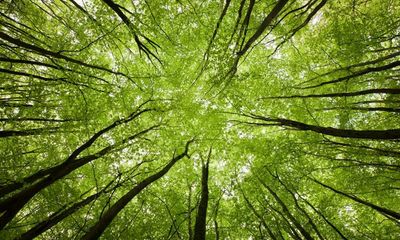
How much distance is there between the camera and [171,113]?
31.3ft

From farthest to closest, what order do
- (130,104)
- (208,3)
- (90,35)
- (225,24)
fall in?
(130,104) < (208,3) < (225,24) < (90,35)

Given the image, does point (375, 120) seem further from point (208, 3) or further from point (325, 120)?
point (208, 3)

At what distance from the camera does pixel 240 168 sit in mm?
10273

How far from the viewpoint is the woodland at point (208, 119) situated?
6797 millimetres

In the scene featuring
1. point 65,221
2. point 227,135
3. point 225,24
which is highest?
point 225,24

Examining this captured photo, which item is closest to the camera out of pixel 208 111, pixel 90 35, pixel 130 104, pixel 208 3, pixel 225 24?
pixel 90 35

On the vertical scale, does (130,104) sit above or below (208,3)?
below

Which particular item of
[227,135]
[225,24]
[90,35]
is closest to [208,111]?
[227,135]

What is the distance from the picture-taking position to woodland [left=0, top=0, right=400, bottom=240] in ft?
22.3

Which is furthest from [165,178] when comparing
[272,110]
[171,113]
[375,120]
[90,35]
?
[375,120]

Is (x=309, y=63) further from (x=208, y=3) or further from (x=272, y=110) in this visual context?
(x=208, y=3)

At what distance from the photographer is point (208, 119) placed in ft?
30.8

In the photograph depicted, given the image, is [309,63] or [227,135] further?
[227,135]

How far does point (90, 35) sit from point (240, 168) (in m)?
7.24
